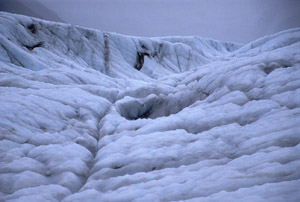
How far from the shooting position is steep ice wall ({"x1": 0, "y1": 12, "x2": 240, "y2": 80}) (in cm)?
1955

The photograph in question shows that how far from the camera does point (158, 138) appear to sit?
7.05 meters

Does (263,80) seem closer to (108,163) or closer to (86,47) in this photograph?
(108,163)

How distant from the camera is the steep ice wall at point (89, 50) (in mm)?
19547

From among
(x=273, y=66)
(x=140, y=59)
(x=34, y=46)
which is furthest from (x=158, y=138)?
(x=140, y=59)

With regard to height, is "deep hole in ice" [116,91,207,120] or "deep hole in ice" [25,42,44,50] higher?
"deep hole in ice" [25,42,44,50]

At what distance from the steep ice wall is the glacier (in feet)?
18.4

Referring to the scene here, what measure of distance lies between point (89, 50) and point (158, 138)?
Answer: 2232 centimetres

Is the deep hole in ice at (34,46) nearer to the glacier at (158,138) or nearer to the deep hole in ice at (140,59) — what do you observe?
the glacier at (158,138)

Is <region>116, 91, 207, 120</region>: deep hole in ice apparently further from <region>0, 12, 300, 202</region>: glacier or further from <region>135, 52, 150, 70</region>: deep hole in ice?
<region>135, 52, 150, 70</region>: deep hole in ice

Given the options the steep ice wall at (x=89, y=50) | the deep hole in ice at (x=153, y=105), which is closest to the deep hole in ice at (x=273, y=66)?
the deep hole in ice at (x=153, y=105)

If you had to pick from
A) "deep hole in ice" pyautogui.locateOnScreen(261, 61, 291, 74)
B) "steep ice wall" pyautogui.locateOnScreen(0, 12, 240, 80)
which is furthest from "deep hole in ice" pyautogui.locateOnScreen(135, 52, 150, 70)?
"deep hole in ice" pyautogui.locateOnScreen(261, 61, 291, 74)

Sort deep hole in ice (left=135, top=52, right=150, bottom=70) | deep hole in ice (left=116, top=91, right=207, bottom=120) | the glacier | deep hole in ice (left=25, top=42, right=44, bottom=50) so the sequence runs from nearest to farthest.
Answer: the glacier
deep hole in ice (left=116, top=91, right=207, bottom=120)
deep hole in ice (left=25, top=42, right=44, bottom=50)
deep hole in ice (left=135, top=52, right=150, bottom=70)

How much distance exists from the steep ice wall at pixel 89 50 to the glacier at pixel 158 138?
562 cm

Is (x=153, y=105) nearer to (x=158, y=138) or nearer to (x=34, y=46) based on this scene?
(x=158, y=138)
